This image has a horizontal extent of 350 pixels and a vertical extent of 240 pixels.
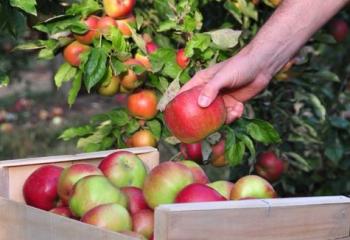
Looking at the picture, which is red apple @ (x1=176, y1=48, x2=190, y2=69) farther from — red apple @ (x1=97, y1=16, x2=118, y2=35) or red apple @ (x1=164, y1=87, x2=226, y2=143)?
red apple @ (x1=164, y1=87, x2=226, y2=143)

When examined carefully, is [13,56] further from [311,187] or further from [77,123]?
[311,187]

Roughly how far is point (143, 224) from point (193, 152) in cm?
66

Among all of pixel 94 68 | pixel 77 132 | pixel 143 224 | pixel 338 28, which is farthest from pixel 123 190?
pixel 338 28

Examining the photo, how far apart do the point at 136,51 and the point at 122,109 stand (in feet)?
0.64

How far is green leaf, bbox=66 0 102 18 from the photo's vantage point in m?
2.29

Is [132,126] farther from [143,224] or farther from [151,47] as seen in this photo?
[143,224]

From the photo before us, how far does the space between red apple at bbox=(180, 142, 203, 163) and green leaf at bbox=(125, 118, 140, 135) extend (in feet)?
0.46

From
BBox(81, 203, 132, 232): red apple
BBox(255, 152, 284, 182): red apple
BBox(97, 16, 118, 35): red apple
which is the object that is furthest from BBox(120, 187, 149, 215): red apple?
BBox(255, 152, 284, 182): red apple

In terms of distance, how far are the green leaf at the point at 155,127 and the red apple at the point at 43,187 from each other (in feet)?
1.62

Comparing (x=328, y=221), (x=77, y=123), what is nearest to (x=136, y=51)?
(x=328, y=221)

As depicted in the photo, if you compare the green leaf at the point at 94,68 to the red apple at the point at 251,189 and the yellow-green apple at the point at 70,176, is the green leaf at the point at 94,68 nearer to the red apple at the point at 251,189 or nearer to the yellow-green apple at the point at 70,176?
the yellow-green apple at the point at 70,176

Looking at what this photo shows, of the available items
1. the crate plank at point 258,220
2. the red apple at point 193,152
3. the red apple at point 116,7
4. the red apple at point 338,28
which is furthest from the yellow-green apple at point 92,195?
the red apple at point 338,28

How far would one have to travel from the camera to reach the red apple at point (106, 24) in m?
2.29

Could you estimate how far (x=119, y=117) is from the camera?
242cm
